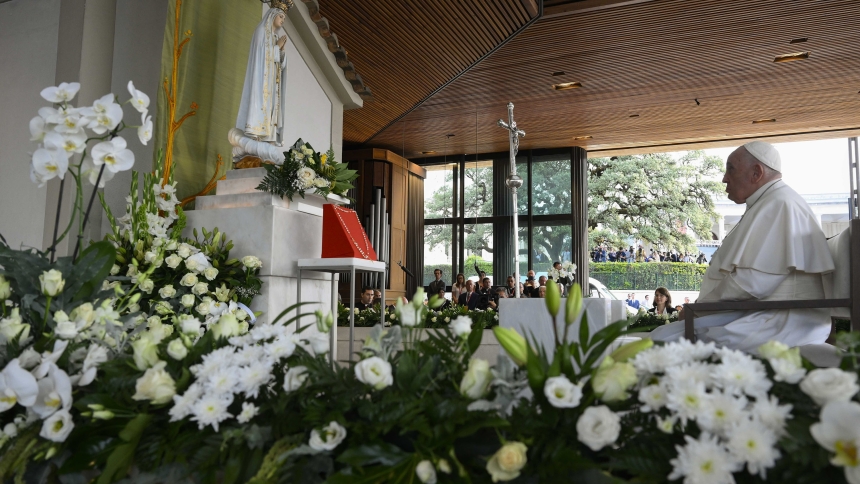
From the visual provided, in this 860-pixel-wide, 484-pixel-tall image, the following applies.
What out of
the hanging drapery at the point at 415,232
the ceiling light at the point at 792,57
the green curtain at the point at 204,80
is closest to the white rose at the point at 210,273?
the green curtain at the point at 204,80

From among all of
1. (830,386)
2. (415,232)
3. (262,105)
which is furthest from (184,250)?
(415,232)

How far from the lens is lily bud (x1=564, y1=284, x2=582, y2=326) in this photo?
92 cm

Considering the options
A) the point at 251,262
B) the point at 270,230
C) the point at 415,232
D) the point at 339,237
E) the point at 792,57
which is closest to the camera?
the point at 251,262

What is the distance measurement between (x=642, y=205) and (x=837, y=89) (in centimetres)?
1276

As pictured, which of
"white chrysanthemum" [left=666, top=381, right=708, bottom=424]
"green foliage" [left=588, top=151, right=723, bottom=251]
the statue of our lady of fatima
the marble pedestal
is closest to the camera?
"white chrysanthemum" [left=666, top=381, right=708, bottom=424]

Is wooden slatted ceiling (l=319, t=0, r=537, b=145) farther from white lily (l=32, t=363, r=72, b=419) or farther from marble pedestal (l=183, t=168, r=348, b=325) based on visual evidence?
white lily (l=32, t=363, r=72, b=419)

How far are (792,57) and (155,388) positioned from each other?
10.1 m

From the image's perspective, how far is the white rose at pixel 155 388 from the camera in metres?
1.00

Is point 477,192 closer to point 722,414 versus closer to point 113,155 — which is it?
point 113,155

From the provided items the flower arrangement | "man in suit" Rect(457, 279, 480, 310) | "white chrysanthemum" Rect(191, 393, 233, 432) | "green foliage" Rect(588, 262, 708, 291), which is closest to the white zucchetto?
the flower arrangement

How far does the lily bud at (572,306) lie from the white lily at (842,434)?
1.01 feet

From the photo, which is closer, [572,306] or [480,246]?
[572,306]

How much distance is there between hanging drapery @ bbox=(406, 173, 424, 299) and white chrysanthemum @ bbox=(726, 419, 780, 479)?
1385 cm

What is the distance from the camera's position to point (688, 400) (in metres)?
0.80
